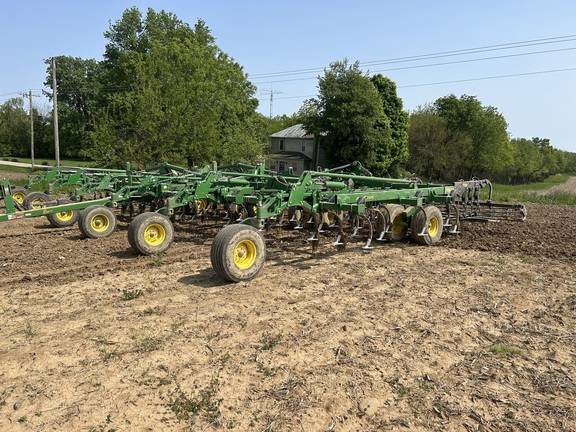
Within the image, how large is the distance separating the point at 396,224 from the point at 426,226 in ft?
2.31

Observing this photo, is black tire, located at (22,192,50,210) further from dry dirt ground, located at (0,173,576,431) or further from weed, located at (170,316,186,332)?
weed, located at (170,316,186,332)

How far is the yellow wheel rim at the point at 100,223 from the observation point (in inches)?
397

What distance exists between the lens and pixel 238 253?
6512 mm

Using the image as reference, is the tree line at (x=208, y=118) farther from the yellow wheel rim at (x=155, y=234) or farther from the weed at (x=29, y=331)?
the weed at (x=29, y=331)

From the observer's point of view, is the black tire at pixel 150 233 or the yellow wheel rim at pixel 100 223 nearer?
the black tire at pixel 150 233

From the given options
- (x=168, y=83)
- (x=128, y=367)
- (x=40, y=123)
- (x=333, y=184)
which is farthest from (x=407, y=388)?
(x=40, y=123)

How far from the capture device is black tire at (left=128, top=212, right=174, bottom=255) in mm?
8117

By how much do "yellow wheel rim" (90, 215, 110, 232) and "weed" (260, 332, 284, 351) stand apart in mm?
6818

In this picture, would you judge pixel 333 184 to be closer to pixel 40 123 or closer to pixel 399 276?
pixel 399 276

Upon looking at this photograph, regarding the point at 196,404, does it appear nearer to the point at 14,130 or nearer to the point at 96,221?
the point at 96,221

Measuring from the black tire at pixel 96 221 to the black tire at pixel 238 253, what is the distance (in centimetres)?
484

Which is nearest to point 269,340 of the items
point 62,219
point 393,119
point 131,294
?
point 131,294

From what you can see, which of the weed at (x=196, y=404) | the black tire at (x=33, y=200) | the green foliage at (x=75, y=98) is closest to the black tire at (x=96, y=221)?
the black tire at (x=33, y=200)

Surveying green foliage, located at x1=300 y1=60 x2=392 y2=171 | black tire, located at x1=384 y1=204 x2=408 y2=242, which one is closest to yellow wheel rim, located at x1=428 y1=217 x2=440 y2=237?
black tire, located at x1=384 y1=204 x2=408 y2=242
